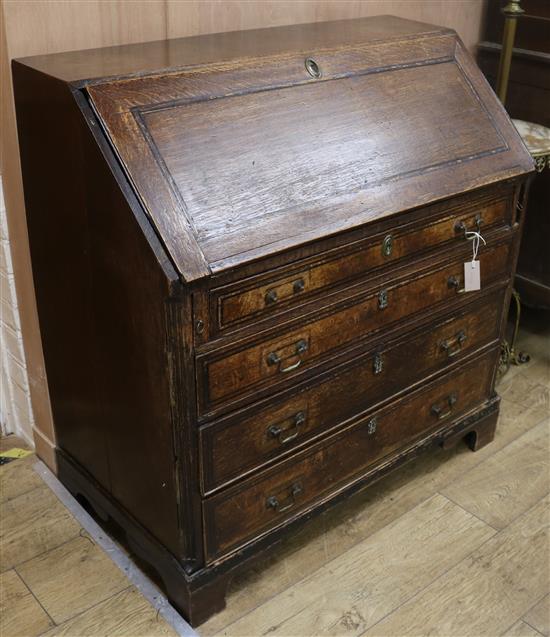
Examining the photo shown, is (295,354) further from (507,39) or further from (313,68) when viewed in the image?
(507,39)

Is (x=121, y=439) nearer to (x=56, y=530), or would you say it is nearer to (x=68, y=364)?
(x=68, y=364)

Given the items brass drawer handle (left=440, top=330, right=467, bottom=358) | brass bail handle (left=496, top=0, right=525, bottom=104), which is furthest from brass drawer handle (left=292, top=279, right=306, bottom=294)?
brass bail handle (left=496, top=0, right=525, bottom=104)

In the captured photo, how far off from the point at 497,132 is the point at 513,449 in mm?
1002

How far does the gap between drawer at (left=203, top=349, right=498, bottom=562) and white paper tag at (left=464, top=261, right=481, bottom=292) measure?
0.96 ft

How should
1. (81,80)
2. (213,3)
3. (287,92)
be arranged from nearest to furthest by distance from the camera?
(81,80) → (287,92) → (213,3)

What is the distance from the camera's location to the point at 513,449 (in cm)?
252

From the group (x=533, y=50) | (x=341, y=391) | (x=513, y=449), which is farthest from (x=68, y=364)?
(x=533, y=50)

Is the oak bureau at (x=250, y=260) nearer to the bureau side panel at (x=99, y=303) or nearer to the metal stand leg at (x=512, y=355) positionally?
the bureau side panel at (x=99, y=303)

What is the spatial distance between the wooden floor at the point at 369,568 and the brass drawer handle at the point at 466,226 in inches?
30.3

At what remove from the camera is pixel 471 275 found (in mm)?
2062

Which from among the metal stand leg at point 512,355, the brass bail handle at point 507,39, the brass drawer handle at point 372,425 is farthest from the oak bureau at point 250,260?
the metal stand leg at point 512,355

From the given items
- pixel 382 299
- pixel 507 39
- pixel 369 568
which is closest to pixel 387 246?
pixel 382 299

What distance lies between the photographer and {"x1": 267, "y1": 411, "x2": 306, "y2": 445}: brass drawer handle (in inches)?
72.2

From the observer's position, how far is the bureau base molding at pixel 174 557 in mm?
1858
